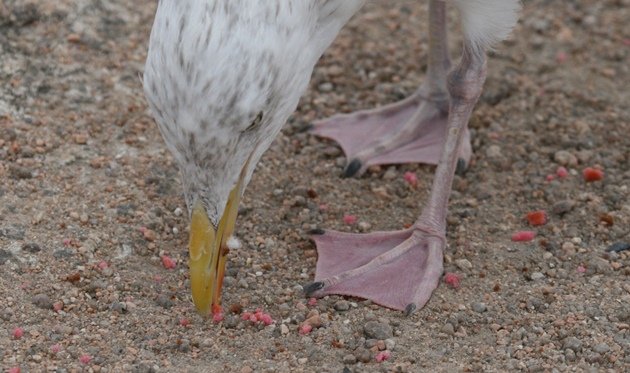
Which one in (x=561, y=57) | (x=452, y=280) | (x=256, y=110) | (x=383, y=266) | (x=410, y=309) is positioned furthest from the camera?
(x=561, y=57)

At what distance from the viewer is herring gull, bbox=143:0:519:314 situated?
452cm

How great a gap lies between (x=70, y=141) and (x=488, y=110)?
263 cm

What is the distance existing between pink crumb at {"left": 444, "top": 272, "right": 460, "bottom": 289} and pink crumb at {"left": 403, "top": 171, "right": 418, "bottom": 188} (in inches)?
37.0

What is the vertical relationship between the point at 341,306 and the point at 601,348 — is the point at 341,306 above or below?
below

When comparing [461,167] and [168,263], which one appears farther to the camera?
[461,167]

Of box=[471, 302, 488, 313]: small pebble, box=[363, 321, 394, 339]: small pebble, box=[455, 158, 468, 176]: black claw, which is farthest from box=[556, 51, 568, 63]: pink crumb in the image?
box=[363, 321, 394, 339]: small pebble

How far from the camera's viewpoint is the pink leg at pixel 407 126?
22.1ft

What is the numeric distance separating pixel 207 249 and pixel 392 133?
227cm

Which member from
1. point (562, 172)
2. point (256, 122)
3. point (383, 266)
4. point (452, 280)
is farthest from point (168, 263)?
point (562, 172)

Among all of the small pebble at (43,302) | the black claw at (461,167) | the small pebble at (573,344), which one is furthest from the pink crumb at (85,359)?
the black claw at (461,167)

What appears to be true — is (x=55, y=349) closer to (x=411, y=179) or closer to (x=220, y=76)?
(x=220, y=76)

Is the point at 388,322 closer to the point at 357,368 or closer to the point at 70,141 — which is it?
the point at 357,368

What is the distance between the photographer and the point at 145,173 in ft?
20.9

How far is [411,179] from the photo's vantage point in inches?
259
